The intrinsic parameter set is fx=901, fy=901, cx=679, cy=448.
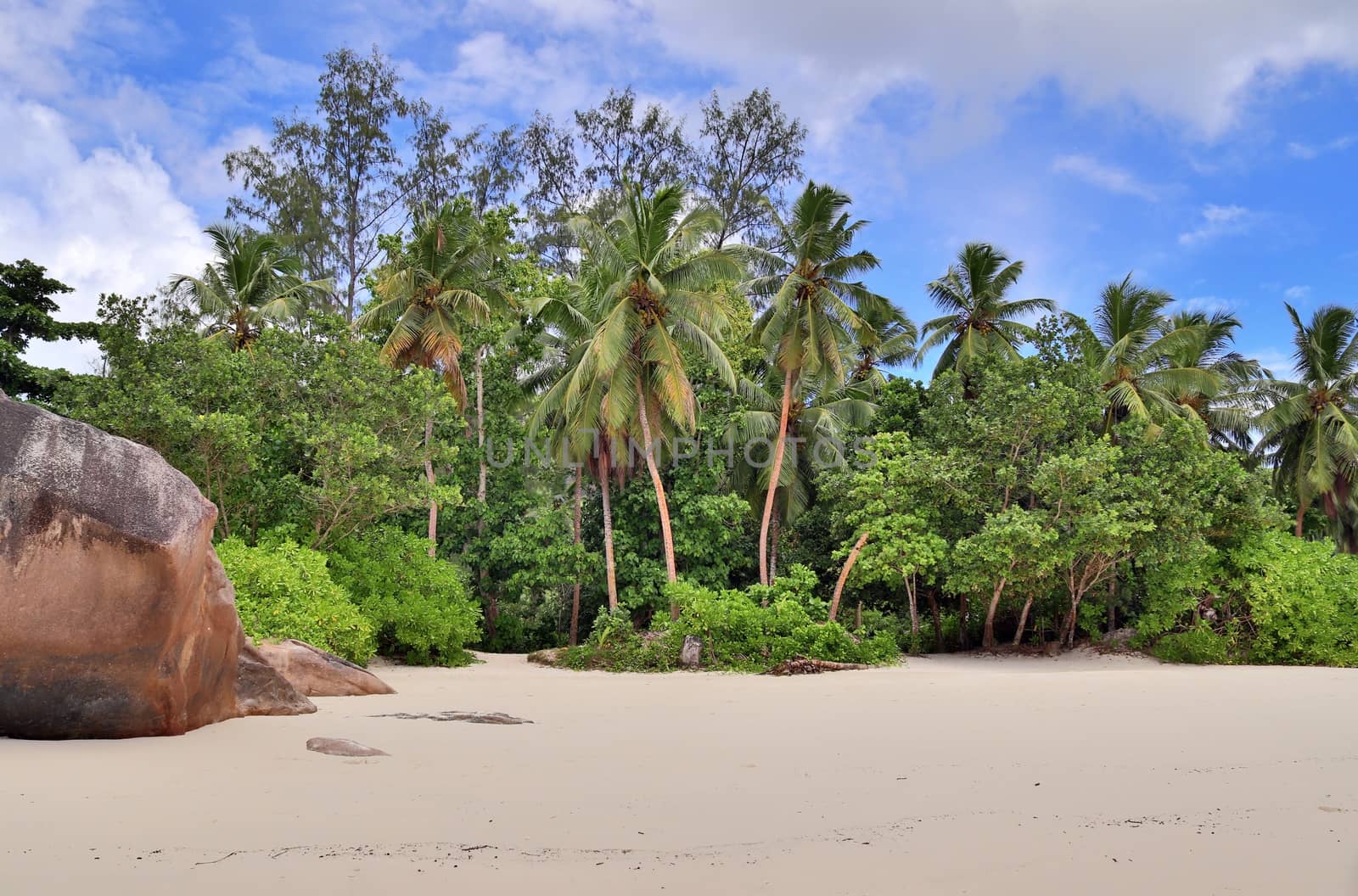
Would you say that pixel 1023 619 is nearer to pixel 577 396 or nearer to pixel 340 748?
pixel 577 396

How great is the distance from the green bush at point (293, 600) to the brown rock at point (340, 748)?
242 inches

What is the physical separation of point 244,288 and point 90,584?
61.2 feet

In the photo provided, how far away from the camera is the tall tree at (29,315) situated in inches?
772

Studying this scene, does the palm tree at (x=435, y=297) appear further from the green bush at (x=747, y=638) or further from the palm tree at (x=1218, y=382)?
the palm tree at (x=1218, y=382)

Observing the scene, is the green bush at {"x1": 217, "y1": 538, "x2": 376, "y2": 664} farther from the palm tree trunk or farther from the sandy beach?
the palm tree trunk

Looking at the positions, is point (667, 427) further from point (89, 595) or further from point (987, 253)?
point (89, 595)

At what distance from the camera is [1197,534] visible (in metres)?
Answer: 16.7

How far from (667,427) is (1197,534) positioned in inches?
431

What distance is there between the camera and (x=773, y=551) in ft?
77.7

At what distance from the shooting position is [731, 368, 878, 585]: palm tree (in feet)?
74.0

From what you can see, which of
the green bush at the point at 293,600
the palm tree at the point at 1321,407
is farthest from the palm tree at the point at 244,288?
the palm tree at the point at 1321,407

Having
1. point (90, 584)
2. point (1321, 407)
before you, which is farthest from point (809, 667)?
point (1321, 407)

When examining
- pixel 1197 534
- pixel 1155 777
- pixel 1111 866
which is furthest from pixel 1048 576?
pixel 1111 866

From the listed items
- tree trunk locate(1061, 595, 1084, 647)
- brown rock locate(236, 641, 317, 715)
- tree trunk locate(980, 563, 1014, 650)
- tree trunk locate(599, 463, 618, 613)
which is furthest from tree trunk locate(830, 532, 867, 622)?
brown rock locate(236, 641, 317, 715)
